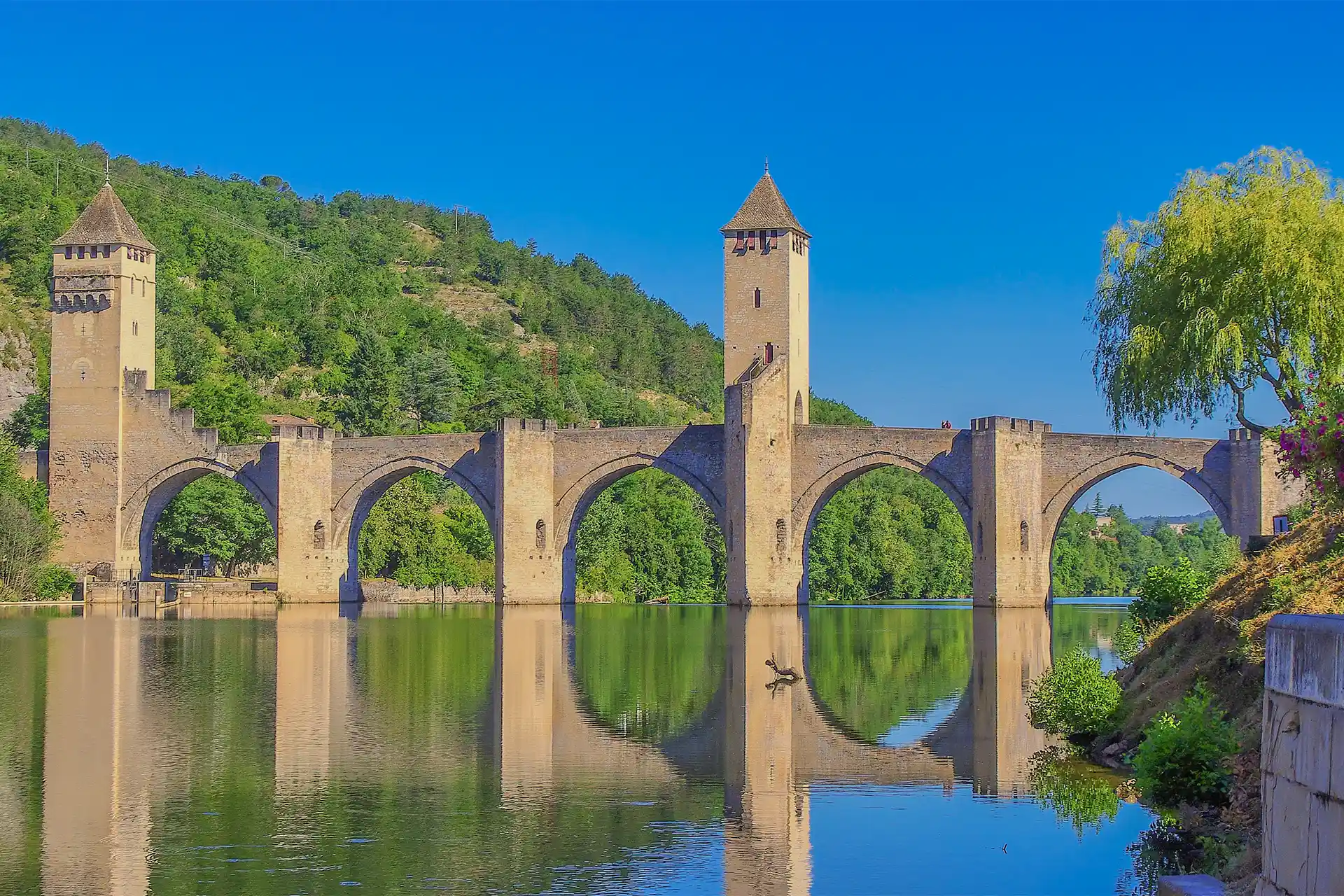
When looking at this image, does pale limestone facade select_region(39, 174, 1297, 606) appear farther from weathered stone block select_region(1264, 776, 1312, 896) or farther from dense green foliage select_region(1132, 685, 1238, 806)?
weathered stone block select_region(1264, 776, 1312, 896)

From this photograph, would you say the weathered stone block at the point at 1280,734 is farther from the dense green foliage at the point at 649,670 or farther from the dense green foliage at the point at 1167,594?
the dense green foliage at the point at 1167,594

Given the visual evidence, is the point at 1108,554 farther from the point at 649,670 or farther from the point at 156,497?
the point at 649,670

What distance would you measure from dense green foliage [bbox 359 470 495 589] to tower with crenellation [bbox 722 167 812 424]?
14010 millimetres

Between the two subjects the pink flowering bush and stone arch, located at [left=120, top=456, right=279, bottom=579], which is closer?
the pink flowering bush

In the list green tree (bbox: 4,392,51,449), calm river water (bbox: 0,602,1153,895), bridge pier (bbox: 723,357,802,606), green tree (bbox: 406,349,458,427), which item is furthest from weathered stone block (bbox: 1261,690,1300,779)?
green tree (bbox: 406,349,458,427)

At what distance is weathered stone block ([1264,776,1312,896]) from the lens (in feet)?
20.9

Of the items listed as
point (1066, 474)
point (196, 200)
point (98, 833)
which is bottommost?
point (98, 833)

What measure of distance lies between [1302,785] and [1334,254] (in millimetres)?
17244

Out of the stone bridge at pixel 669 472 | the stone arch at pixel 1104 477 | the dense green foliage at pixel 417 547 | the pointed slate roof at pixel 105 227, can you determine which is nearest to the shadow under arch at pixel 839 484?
the stone bridge at pixel 669 472

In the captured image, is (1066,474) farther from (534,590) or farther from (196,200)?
(196,200)

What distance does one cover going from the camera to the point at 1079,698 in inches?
596

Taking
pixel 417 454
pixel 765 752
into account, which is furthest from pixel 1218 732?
pixel 417 454

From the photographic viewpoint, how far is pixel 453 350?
Answer: 7619 cm

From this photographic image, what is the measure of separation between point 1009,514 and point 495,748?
2555cm
